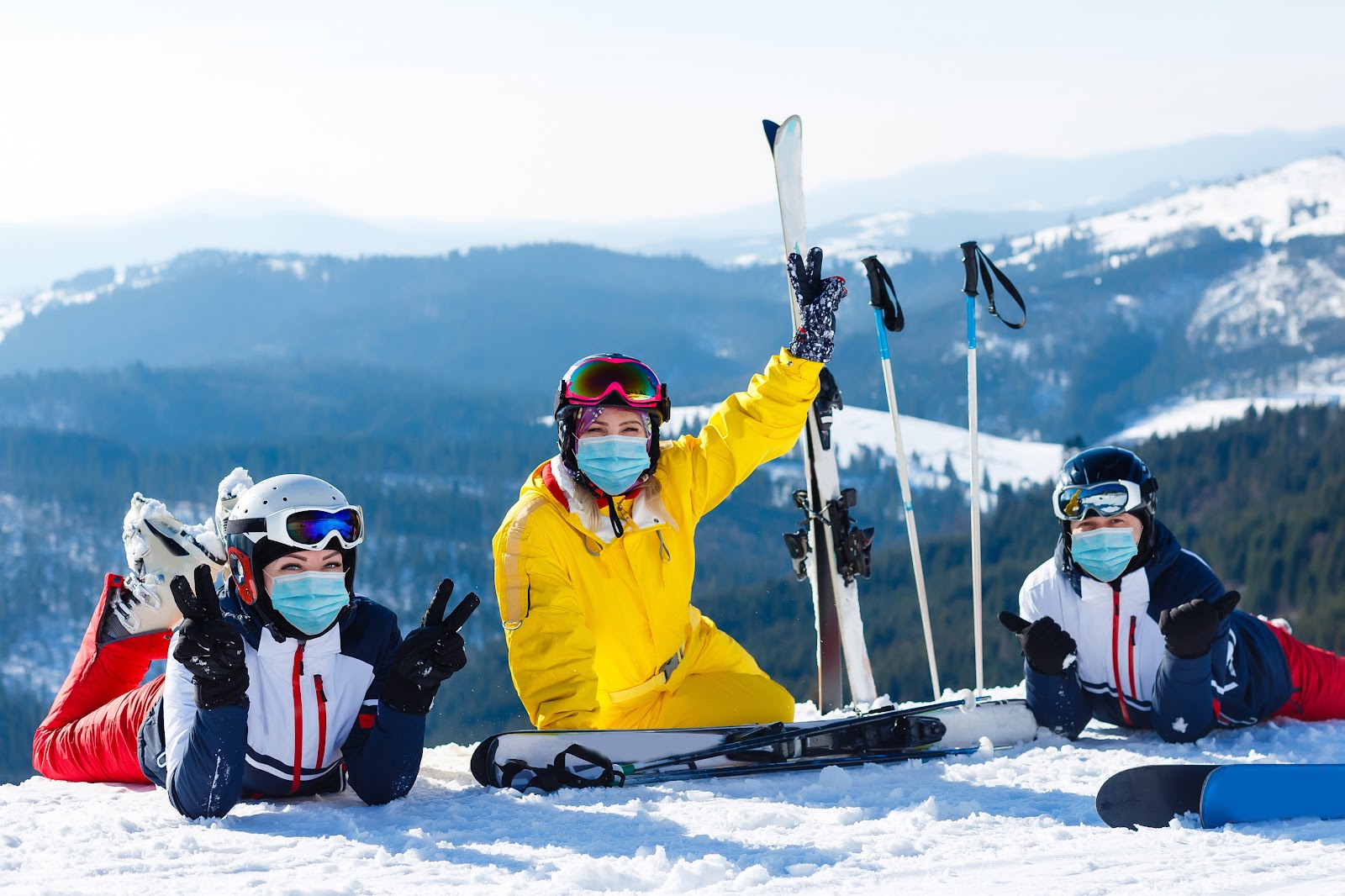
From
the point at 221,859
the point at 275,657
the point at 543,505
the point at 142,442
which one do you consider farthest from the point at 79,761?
the point at 142,442

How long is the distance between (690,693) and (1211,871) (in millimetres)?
2463

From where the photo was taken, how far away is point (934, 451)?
522ft

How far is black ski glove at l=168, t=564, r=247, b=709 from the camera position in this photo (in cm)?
351

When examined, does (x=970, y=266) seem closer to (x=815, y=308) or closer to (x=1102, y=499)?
(x=815, y=308)

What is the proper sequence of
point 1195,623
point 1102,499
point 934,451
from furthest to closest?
point 934,451 → point 1102,499 → point 1195,623

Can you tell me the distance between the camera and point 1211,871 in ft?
9.86

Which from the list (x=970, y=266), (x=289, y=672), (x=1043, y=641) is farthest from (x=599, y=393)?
(x=970, y=266)

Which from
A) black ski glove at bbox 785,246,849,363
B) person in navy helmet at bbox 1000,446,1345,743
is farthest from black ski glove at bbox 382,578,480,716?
person in navy helmet at bbox 1000,446,1345,743

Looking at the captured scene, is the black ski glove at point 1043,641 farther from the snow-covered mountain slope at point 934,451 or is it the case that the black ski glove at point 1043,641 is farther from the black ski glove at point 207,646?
the snow-covered mountain slope at point 934,451

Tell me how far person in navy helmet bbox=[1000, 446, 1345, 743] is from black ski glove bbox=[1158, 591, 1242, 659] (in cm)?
13

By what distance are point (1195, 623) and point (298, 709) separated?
3.11 metres

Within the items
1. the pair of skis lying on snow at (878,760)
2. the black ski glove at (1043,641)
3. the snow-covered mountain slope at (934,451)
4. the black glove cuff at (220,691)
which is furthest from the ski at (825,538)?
the snow-covered mountain slope at (934,451)

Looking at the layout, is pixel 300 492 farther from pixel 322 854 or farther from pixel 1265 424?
pixel 1265 424

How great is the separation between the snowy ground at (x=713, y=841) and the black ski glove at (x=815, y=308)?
5.70 feet
